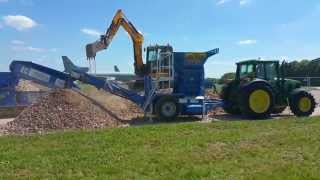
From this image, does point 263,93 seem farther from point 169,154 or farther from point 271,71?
point 169,154

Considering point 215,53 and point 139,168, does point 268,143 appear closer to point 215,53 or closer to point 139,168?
point 139,168

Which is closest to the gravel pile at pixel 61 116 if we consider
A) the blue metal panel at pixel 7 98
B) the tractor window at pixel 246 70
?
the blue metal panel at pixel 7 98

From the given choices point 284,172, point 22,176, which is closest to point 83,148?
point 22,176

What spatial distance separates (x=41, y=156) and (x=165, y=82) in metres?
10.9

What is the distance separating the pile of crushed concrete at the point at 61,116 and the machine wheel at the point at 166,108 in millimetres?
1357

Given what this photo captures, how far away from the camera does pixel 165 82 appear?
21312 millimetres

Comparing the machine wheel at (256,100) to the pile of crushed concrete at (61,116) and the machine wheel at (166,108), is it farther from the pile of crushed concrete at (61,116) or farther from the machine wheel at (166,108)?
the pile of crushed concrete at (61,116)

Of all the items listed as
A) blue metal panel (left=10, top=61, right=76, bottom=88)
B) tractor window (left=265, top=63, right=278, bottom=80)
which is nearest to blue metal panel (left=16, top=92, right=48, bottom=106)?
blue metal panel (left=10, top=61, right=76, bottom=88)

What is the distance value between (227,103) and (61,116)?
756 centimetres

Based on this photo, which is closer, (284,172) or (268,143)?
(284,172)

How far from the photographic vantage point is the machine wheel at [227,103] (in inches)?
899

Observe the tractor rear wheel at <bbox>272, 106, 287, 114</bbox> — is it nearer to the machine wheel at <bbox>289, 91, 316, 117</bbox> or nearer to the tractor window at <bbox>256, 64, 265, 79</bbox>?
the machine wheel at <bbox>289, 91, 316, 117</bbox>

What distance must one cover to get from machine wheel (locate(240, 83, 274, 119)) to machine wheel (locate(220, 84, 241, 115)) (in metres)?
1.72

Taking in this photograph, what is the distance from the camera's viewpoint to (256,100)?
21.0 metres
